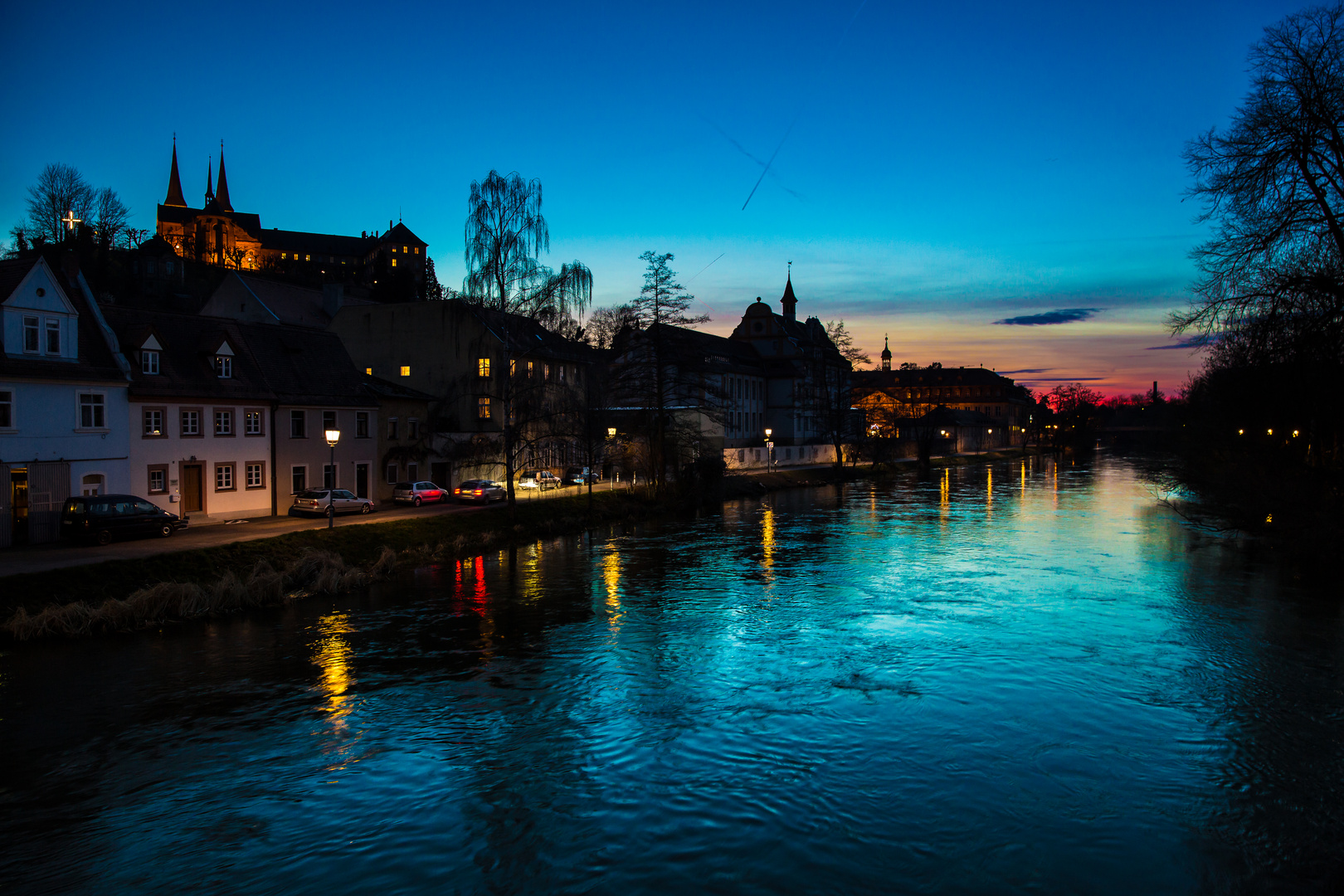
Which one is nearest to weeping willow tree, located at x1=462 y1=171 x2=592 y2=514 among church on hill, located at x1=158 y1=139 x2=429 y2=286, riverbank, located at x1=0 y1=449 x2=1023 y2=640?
riverbank, located at x1=0 y1=449 x2=1023 y2=640

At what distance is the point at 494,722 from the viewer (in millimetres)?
13109

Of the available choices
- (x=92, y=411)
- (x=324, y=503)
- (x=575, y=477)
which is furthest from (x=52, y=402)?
(x=575, y=477)

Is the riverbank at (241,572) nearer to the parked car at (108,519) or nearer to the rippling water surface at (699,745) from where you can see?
the rippling water surface at (699,745)

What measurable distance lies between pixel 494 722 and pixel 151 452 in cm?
2260

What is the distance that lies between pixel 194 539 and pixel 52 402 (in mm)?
6224

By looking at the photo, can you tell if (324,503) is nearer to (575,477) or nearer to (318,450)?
A: (318,450)

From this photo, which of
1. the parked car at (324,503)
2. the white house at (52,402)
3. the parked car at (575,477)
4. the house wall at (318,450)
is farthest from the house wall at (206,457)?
the parked car at (575,477)

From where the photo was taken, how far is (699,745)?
12156mm

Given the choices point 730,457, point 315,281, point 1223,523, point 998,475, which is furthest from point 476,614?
point 315,281

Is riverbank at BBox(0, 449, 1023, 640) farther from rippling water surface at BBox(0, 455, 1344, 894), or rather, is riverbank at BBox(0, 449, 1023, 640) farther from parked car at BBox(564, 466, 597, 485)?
parked car at BBox(564, 466, 597, 485)

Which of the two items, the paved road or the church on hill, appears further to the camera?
the church on hill

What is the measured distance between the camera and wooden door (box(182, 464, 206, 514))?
30.2m

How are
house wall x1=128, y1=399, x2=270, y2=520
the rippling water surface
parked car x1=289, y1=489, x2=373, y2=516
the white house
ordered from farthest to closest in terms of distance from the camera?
parked car x1=289, y1=489, x2=373, y2=516 → house wall x1=128, y1=399, x2=270, y2=520 → the white house → the rippling water surface

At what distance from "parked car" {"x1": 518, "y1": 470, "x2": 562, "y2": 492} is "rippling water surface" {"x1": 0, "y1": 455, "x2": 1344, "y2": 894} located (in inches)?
905
